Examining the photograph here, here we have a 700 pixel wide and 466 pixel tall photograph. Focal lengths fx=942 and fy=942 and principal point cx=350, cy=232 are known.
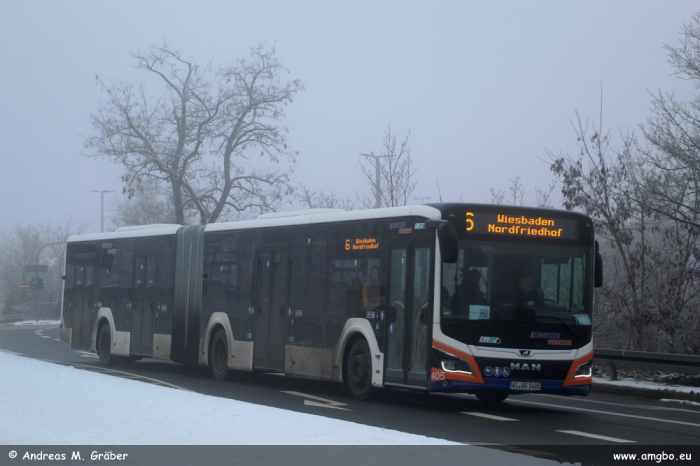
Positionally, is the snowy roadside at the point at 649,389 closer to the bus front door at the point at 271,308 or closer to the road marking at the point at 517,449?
the bus front door at the point at 271,308

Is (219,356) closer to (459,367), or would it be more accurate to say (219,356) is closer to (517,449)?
(459,367)

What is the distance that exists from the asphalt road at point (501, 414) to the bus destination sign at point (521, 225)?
8.82 ft

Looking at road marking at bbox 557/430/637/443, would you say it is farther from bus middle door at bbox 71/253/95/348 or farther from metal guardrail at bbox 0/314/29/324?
metal guardrail at bbox 0/314/29/324

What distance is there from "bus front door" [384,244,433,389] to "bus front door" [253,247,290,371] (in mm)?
3634

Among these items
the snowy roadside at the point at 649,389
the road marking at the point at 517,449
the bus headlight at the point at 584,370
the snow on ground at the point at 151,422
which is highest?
the bus headlight at the point at 584,370

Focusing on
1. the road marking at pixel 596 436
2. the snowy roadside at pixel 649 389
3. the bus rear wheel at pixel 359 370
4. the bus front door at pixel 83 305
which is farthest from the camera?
the bus front door at pixel 83 305

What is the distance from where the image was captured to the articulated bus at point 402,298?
1359cm

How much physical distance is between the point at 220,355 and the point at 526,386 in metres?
8.51

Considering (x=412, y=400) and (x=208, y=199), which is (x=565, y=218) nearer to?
(x=412, y=400)

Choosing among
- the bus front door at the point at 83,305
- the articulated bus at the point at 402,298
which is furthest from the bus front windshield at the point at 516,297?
the bus front door at the point at 83,305

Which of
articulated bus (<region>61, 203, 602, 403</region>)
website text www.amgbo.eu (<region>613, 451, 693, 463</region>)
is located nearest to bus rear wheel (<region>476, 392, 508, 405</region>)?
articulated bus (<region>61, 203, 602, 403</region>)

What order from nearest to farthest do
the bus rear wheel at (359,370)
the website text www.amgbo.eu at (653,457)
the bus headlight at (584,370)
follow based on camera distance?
the website text www.amgbo.eu at (653,457) → the bus headlight at (584,370) → the bus rear wheel at (359,370)

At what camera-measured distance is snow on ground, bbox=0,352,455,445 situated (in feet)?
29.1

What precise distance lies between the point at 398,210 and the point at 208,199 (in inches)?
1321
